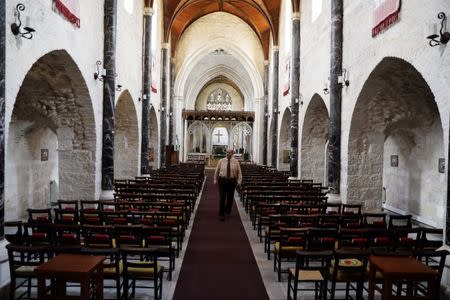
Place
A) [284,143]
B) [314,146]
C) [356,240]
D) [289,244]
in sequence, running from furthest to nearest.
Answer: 1. [284,143]
2. [314,146]
3. [289,244]
4. [356,240]

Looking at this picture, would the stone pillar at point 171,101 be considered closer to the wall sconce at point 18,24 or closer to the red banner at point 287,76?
the red banner at point 287,76

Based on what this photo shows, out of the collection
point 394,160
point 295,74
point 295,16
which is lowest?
point 394,160

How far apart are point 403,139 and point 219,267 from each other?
29.1ft

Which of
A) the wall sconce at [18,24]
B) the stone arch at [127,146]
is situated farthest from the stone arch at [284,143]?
the wall sconce at [18,24]

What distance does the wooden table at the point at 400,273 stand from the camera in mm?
4129

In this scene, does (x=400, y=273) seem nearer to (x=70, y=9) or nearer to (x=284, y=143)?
(x=70, y=9)

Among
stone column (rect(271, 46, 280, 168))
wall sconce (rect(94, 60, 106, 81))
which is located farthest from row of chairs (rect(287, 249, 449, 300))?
stone column (rect(271, 46, 280, 168))

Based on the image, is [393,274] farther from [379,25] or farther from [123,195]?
[123,195]

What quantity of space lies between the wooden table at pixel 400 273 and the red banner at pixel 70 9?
8170 millimetres

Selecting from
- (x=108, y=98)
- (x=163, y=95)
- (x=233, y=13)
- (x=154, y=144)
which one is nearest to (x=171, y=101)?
(x=163, y=95)

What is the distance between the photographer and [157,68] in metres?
24.5

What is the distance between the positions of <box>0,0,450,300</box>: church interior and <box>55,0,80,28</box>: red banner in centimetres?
4

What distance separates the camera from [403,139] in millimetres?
13312

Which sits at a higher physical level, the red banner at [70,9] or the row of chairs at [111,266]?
the red banner at [70,9]
